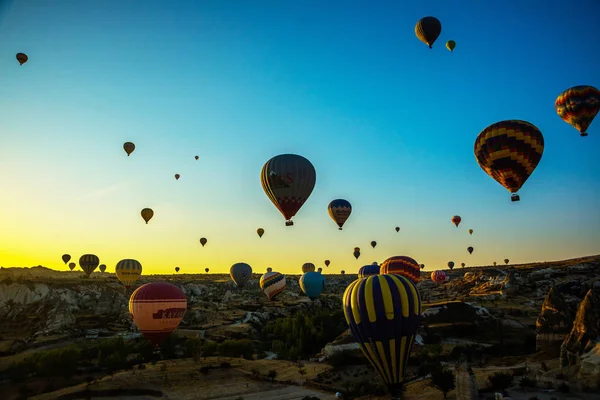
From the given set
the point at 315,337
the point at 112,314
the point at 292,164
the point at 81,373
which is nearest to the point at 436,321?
the point at 315,337

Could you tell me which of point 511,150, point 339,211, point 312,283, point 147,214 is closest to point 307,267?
point 312,283

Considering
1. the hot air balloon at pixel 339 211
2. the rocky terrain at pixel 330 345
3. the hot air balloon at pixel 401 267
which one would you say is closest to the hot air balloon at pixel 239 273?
the rocky terrain at pixel 330 345

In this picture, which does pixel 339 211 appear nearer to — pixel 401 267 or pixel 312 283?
pixel 401 267

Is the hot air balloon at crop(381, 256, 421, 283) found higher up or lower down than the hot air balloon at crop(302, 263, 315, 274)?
lower down

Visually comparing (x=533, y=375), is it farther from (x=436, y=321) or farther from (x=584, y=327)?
(x=436, y=321)

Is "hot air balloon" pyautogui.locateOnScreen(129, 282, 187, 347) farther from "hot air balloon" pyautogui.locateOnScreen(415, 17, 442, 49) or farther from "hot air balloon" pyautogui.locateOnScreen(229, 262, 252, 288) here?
"hot air balloon" pyautogui.locateOnScreen(229, 262, 252, 288)

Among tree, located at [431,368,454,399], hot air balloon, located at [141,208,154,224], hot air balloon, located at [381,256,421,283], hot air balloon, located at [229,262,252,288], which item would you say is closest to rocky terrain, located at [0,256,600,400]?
tree, located at [431,368,454,399]

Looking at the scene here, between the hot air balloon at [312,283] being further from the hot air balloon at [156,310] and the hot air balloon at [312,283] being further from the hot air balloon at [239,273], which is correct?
the hot air balloon at [156,310]
